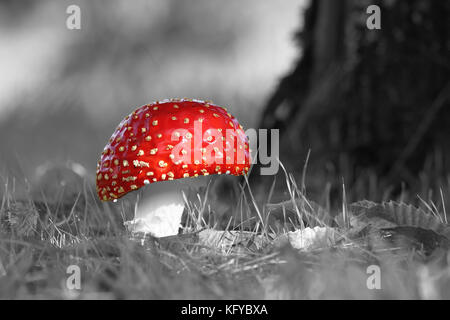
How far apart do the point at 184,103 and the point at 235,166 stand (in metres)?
0.26

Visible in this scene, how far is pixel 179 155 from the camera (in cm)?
154

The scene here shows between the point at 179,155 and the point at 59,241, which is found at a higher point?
the point at 179,155

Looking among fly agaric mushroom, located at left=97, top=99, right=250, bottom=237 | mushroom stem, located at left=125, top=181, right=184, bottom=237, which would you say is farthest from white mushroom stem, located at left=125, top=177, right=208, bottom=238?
fly agaric mushroom, located at left=97, top=99, right=250, bottom=237

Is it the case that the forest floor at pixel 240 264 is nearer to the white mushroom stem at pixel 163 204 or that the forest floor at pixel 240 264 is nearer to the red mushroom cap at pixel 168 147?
the red mushroom cap at pixel 168 147

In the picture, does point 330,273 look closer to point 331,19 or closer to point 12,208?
point 12,208

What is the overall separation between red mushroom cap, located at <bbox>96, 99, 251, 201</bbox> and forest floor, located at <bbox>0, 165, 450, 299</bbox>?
0.20 metres

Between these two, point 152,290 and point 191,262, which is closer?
point 152,290

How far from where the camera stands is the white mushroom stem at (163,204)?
1.84 meters

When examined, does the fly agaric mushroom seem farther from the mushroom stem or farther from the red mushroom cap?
the mushroom stem

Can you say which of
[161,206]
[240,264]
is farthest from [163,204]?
[240,264]

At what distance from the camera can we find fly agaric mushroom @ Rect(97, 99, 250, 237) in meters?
1.55

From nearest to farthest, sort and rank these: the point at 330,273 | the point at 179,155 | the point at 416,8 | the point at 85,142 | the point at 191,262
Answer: the point at 330,273 < the point at 191,262 < the point at 179,155 < the point at 416,8 < the point at 85,142

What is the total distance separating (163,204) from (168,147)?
387mm

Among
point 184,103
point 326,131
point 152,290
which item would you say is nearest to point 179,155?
point 184,103
